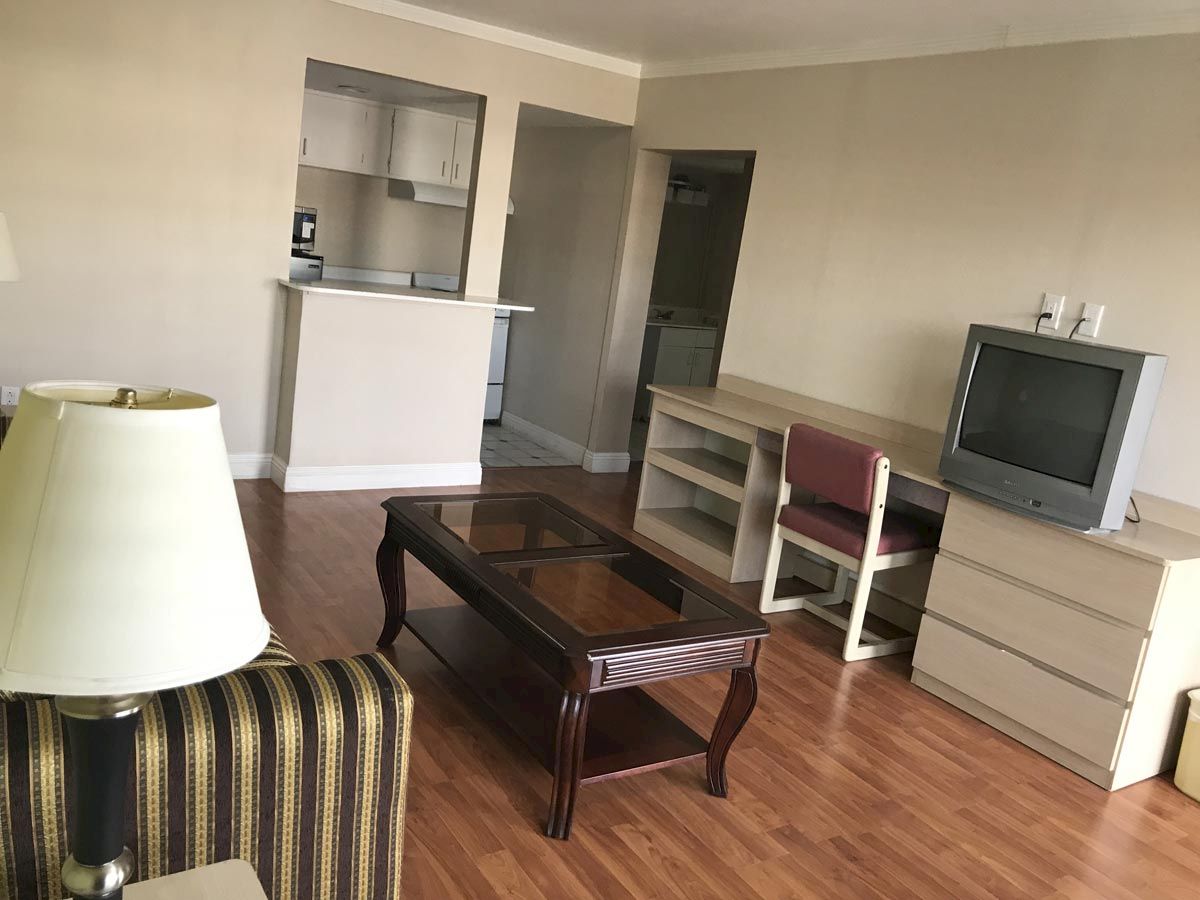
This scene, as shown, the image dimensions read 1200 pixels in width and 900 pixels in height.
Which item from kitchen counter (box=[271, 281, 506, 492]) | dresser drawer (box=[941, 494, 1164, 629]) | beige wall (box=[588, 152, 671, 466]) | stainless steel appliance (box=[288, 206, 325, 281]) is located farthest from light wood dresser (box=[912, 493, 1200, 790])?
stainless steel appliance (box=[288, 206, 325, 281])

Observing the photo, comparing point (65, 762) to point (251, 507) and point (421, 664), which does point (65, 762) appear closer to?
point (421, 664)


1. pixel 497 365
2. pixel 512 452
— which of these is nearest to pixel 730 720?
pixel 512 452

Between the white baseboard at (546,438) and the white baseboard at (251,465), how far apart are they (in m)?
2.00

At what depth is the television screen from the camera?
3.12 metres

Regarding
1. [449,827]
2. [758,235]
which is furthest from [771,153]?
[449,827]

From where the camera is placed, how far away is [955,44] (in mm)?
4133

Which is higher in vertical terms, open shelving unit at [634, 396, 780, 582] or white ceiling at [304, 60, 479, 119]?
white ceiling at [304, 60, 479, 119]

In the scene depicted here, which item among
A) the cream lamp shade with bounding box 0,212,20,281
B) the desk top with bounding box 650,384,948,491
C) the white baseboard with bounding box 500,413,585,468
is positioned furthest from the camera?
the white baseboard with bounding box 500,413,585,468

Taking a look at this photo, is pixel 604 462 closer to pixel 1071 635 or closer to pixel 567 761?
pixel 1071 635

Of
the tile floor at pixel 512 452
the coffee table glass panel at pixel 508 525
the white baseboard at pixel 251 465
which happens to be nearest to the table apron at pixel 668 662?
the coffee table glass panel at pixel 508 525

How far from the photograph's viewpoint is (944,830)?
2717 mm

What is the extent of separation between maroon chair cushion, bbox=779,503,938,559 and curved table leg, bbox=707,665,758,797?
4.17 ft

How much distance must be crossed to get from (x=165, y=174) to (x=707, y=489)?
3.00 metres

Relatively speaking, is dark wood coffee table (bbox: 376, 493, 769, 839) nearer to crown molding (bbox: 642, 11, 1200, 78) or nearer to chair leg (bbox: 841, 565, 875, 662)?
chair leg (bbox: 841, 565, 875, 662)
